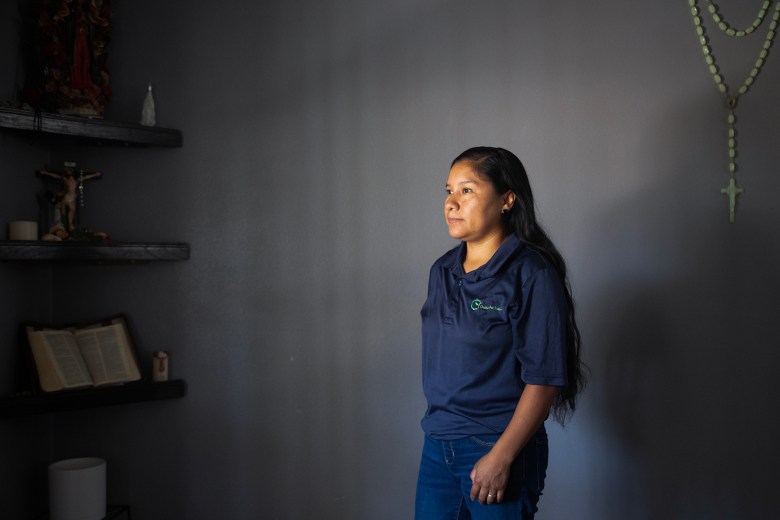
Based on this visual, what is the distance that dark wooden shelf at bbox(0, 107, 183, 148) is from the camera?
245 centimetres

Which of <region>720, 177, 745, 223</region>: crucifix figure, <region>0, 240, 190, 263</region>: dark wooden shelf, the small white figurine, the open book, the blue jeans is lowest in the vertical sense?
the blue jeans

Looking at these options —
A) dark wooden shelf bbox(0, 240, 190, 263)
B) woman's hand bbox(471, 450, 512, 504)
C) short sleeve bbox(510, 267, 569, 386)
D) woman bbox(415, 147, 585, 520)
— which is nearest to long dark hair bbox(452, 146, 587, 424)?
woman bbox(415, 147, 585, 520)

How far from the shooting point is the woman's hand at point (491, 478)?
5.16ft

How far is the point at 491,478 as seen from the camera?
5.16 ft

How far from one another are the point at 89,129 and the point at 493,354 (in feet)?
5.84

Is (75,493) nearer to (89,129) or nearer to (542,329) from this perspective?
(89,129)

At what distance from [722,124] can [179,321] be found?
2167mm

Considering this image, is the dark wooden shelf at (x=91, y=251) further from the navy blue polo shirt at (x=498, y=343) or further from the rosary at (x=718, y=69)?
the rosary at (x=718, y=69)

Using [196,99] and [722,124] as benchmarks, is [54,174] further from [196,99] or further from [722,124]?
[722,124]

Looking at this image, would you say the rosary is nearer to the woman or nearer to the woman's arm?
the woman

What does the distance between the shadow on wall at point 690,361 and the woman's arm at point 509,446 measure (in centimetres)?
109

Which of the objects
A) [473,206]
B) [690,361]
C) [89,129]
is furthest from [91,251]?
[690,361]

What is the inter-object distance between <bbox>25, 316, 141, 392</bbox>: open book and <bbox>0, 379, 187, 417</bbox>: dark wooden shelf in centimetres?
6

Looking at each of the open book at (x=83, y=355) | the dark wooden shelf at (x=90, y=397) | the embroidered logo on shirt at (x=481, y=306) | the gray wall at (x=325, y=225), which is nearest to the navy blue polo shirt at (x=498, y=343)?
the embroidered logo on shirt at (x=481, y=306)
